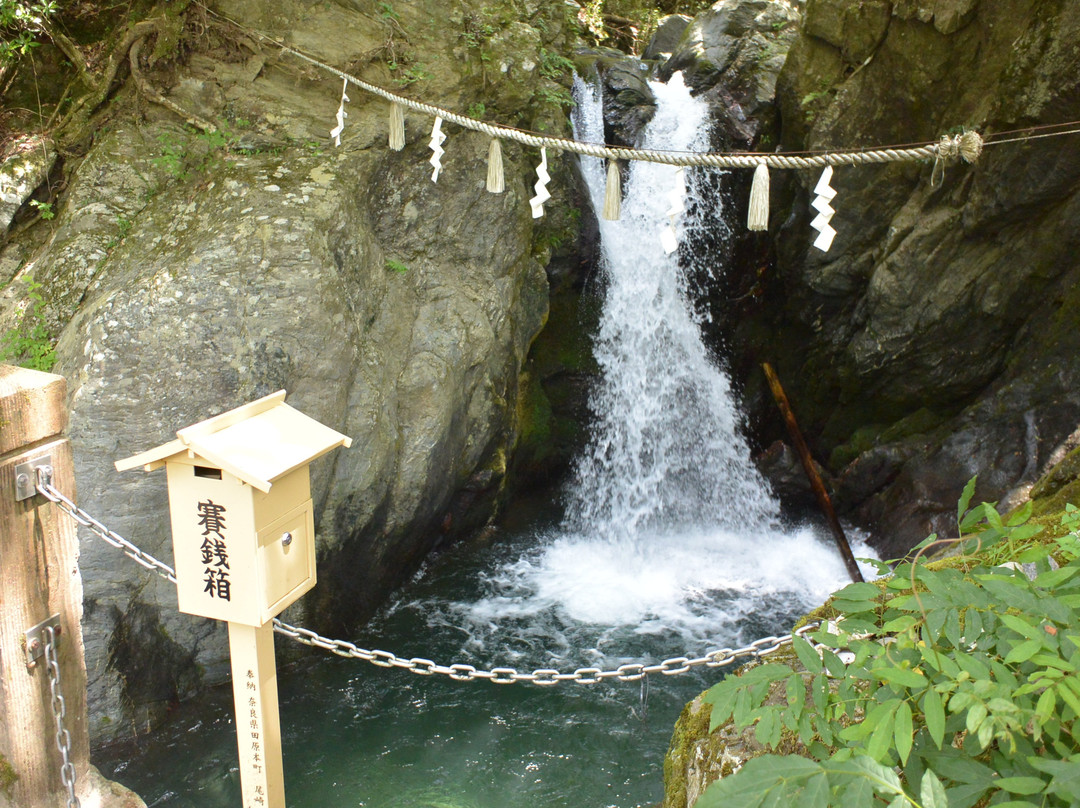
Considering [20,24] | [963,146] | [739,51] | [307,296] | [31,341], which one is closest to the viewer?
[963,146]

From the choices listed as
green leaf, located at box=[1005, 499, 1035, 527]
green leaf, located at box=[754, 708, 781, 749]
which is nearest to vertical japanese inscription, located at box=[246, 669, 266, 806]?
green leaf, located at box=[754, 708, 781, 749]

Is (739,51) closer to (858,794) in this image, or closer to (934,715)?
(934,715)

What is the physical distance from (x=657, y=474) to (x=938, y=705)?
7880 mm

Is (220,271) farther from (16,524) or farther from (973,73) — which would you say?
(973,73)

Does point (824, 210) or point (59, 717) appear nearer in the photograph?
point (59, 717)

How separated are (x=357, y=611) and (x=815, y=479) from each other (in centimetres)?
561

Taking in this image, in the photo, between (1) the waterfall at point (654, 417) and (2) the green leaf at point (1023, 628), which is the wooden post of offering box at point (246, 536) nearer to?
(2) the green leaf at point (1023, 628)

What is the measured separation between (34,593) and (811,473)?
811cm

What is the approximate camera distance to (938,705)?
5.33 ft

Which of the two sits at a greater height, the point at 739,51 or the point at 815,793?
the point at 739,51

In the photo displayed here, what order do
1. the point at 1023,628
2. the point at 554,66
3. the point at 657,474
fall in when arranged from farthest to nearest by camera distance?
the point at 554,66
the point at 657,474
the point at 1023,628

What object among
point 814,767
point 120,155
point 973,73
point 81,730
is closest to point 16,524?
point 81,730

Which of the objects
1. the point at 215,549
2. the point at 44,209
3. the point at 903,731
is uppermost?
the point at 44,209

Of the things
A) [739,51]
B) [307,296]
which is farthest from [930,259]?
[307,296]
